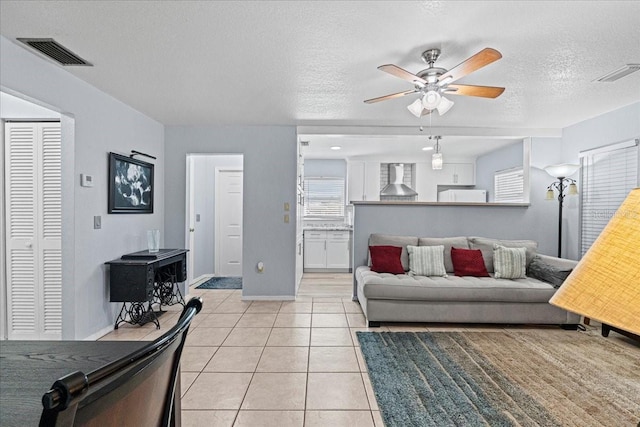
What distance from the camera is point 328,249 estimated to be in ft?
23.4

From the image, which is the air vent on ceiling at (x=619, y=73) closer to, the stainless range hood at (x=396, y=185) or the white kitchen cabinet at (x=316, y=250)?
the stainless range hood at (x=396, y=185)

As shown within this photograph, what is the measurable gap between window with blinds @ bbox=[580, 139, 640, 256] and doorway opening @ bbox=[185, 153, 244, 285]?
5.21 metres

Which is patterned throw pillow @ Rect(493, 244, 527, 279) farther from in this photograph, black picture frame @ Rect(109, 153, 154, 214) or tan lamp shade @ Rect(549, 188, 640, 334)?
black picture frame @ Rect(109, 153, 154, 214)

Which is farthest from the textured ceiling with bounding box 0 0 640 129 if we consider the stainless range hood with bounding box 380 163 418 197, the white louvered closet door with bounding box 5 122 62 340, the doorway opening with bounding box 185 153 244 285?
the stainless range hood with bounding box 380 163 418 197

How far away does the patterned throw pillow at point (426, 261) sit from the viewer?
427 centimetres

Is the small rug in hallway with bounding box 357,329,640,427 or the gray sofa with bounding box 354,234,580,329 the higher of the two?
the gray sofa with bounding box 354,234,580,329

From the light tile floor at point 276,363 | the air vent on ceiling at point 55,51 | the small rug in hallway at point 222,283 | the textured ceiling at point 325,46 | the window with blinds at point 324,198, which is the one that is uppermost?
the textured ceiling at point 325,46

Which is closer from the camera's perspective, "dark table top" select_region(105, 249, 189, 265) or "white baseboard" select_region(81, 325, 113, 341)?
"white baseboard" select_region(81, 325, 113, 341)

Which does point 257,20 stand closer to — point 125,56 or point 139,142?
point 125,56

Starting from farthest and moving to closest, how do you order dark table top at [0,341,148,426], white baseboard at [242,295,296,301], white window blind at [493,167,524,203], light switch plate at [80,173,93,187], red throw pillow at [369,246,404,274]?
white window blind at [493,167,524,203], white baseboard at [242,295,296,301], red throw pillow at [369,246,404,274], light switch plate at [80,173,93,187], dark table top at [0,341,148,426]

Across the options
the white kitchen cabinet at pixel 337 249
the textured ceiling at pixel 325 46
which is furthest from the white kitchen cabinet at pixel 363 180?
the textured ceiling at pixel 325 46

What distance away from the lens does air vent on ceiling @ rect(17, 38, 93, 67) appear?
2.44 metres

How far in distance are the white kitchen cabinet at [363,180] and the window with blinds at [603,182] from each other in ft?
11.9

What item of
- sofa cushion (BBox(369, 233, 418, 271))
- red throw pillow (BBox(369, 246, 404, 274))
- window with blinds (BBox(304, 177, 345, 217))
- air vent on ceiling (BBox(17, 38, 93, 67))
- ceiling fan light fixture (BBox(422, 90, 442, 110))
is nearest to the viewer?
air vent on ceiling (BBox(17, 38, 93, 67))
